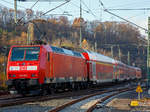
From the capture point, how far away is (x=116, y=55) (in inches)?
3150

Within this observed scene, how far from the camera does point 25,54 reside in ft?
57.7

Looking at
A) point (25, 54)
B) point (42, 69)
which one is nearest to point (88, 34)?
point (25, 54)

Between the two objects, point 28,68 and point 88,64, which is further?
point 88,64

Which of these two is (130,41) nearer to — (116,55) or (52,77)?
(116,55)

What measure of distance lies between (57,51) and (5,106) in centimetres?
893

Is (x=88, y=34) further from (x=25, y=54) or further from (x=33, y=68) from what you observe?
(x=33, y=68)

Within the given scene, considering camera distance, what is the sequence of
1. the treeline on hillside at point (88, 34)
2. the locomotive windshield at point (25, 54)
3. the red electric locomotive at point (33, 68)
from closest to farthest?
1. the red electric locomotive at point (33, 68)
2. the locomotive windshield at point (25, 54)
3. the treeline on hillside at point (88, 34)

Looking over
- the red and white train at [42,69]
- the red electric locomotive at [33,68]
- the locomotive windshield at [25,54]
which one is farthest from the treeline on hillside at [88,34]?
the locomotive windshield at [25,54]

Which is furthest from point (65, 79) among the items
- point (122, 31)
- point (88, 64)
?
point (122, 31)

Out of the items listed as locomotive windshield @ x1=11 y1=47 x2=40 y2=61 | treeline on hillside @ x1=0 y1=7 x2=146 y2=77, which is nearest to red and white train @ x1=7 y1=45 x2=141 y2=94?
locomotive windshield @ x1=11 y1=47 x2=40 y2=61

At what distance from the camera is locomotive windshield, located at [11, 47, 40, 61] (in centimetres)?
1743

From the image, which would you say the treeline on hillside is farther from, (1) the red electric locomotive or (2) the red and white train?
(1) the red electric locomotive

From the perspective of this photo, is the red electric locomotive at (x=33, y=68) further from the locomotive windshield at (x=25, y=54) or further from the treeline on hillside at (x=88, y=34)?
the treeline on hillside at (x=88, y=34)

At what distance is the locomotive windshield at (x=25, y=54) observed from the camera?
17.4 metres
